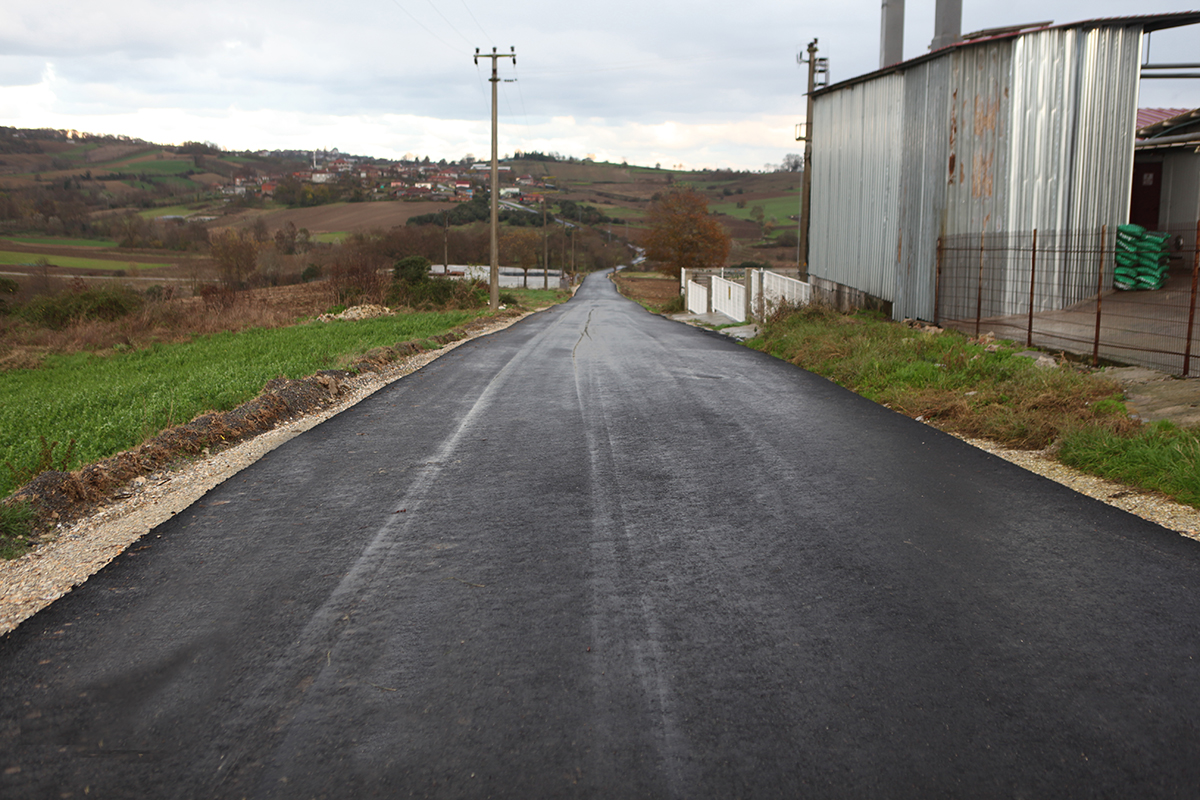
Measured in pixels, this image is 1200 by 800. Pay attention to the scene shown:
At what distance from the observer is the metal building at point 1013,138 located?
15.5m

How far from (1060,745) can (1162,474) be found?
475 cm

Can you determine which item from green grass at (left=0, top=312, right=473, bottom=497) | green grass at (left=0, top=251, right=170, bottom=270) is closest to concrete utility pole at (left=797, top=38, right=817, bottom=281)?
green grass at (left=0, top=312, right=473, bottom=497)

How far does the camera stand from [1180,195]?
1908 cm

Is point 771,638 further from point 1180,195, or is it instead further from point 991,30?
point 991,30

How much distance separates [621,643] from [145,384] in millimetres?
11991

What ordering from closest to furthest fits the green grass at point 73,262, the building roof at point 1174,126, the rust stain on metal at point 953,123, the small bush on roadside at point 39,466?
the small bush on roadside at point 39,466
the rust stain on metal at point 953,123
the building roof at point 1174,126
the green grass at point 73,262

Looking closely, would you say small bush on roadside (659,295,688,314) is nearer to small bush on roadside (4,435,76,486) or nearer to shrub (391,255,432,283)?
shrub (391,255,432,283)

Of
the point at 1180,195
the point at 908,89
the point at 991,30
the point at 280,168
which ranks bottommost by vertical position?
the point at 1180,195

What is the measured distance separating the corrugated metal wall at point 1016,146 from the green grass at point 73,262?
5676cm

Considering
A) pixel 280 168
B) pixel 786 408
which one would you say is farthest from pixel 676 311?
pixel 280 168

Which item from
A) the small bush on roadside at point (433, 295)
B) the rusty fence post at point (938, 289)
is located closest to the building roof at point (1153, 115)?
the rusty fence post at point (938, 289)

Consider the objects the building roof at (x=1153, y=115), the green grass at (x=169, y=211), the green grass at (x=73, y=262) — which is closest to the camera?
the building roof at (x=1153, y=115)

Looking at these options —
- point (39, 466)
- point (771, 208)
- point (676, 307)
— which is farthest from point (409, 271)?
point (771, 208)

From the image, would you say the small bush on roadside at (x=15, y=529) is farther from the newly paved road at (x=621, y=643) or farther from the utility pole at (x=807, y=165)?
the utility pole at (x=807, y=165)
